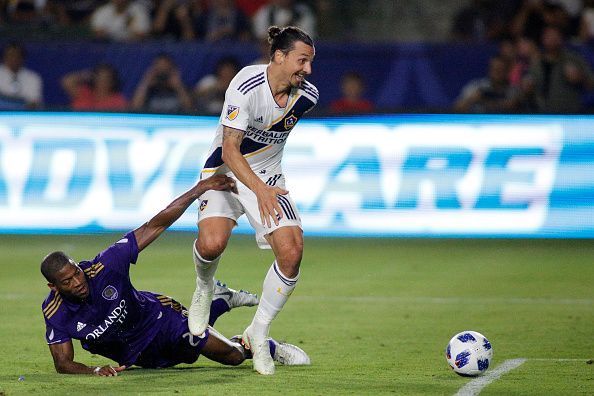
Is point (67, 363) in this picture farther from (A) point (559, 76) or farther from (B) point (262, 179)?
(A) point (559, 76)

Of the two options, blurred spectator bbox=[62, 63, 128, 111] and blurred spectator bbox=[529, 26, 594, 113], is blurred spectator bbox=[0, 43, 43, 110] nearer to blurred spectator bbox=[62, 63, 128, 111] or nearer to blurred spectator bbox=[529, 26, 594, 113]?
blurred spectator bbox=[62, 63, 128, 111]

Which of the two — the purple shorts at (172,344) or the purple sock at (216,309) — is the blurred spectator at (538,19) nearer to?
the purple sock at (216,309)

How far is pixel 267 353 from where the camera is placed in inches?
291

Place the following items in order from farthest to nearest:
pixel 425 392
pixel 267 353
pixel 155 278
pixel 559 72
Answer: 1. pixel 559 72
2. pixel 155 278
3. pixel 267 353
4. pixel 425 392

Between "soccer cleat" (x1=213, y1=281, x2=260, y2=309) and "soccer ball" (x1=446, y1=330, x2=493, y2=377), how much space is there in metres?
Answer: 1.66

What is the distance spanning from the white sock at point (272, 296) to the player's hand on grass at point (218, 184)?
642mm

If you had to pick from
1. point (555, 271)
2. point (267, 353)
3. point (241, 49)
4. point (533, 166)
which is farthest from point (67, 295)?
point (241, 49)

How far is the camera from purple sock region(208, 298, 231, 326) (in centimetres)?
796

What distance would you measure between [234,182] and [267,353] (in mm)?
1162

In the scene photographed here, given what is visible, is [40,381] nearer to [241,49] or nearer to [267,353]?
[267,353]

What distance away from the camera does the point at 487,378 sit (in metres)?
7.22

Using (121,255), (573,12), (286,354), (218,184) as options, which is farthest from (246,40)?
(121,255)

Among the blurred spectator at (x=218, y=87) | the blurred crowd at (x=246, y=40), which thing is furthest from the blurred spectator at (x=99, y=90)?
the blurred spectator at (x=218, y=87)

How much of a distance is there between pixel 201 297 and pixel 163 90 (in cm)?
836
